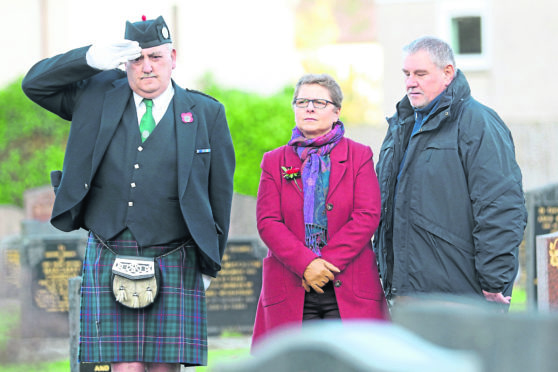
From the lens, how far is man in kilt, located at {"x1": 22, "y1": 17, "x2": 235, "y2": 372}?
15.0 feet

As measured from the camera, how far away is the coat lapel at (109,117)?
15.0 ft

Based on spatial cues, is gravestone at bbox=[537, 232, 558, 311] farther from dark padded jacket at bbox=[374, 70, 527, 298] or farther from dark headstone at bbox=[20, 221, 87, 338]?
dark headstone at bbox=[20, 221, 87, 338]

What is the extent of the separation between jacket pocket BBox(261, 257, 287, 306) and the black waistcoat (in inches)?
19.2

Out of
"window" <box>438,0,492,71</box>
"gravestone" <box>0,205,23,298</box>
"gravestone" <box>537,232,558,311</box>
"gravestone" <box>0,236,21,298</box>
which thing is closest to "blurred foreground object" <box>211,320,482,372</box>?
"gravestone" <box>537,232,558,311</box>

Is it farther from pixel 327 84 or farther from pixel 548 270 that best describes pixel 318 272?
pixel 548 270

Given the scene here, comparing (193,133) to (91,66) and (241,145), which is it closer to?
(91,66)

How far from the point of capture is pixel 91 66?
4.58m

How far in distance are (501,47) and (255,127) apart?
18.7 ft

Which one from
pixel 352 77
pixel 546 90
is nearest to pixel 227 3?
pixel 352 77

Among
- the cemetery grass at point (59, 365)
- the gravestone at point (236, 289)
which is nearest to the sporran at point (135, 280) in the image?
the cemetery grass at point (59, 365)

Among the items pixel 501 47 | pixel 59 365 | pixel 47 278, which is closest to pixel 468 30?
pixel 501 47

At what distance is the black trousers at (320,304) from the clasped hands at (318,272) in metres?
0.09

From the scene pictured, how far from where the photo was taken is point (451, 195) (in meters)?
4.57

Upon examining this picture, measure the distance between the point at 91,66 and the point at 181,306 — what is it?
1204mm
